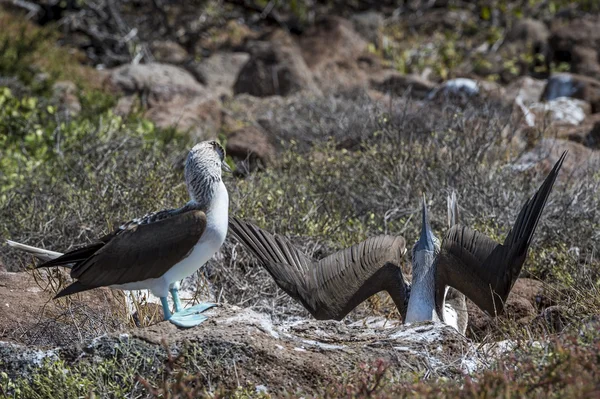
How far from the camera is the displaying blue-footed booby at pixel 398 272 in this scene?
4.81 metres

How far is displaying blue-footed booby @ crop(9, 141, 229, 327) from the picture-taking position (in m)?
3.97

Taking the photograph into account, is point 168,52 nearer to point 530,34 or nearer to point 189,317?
point 530,34

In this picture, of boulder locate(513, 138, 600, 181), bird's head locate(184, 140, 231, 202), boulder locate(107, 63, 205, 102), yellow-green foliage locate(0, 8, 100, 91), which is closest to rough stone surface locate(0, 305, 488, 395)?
bird's head locate(184, 140, 231, 202)

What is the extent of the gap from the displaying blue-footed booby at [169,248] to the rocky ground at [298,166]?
0.21m

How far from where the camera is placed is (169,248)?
398 cm

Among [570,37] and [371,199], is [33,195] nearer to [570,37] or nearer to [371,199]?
[371,199]

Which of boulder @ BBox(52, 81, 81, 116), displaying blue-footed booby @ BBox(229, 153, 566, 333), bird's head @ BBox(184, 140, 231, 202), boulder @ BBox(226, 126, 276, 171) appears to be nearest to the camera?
bird's head @ BBox(184, 140, 231, 202)

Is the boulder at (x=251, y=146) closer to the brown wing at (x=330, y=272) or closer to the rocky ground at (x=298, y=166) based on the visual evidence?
the rocky ground at (x=298, y=166)

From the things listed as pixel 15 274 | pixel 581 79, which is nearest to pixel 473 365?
pixel 15 274

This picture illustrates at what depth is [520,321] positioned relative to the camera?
17.0ft

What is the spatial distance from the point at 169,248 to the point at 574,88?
689 cm

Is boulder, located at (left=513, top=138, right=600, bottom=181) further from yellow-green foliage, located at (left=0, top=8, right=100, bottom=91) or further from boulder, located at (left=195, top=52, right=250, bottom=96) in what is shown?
yellow-green foliage, located at (left=0, top=8, right=100, bottom=91)

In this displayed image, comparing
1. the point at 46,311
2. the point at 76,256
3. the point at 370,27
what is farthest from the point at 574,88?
the point at 76,256

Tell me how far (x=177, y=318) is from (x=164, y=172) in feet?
8.65
